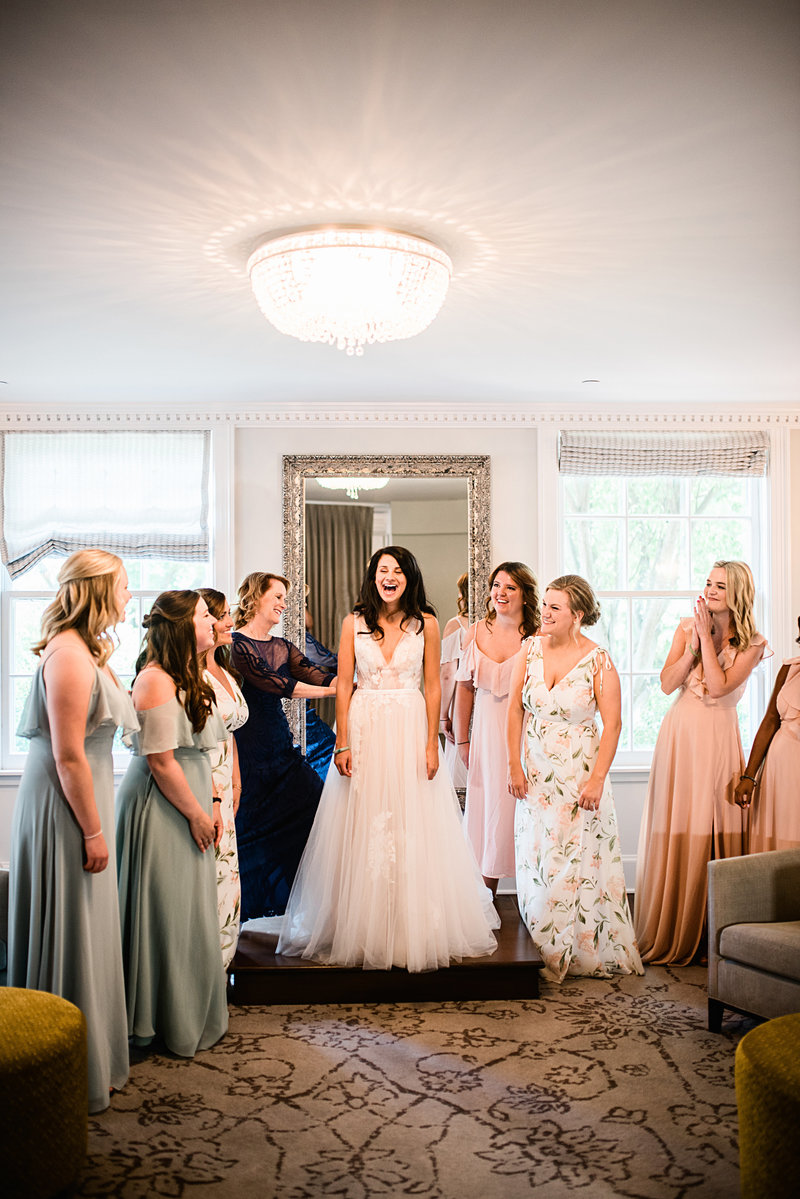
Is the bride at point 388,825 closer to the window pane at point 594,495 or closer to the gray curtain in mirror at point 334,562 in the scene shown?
the gray curtain in mirror at point 334,562

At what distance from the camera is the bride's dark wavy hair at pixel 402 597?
383cm

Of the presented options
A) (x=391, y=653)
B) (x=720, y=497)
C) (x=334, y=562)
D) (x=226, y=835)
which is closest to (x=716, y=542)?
(x=720, y=497)

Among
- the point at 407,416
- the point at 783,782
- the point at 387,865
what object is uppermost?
the point at 407,416

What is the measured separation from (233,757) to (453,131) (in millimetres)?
2281

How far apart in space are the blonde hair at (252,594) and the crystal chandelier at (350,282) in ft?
3.95

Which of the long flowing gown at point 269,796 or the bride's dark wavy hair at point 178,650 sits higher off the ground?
the bride's dark wavy hair at point 178,650

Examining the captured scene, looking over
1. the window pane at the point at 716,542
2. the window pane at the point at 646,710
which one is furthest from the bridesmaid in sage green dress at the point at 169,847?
the window pane at the point at 716,542

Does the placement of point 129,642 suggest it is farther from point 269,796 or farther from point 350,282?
point 350,282

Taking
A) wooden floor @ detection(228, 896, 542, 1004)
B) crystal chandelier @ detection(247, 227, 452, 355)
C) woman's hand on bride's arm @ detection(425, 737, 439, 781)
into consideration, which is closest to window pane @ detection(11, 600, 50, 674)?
wooden floor @ detection(228, 896, 542, 1004)

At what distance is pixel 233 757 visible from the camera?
3705 mm

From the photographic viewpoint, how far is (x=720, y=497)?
5.78 meters

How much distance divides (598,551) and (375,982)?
294 cm

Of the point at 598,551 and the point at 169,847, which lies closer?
the point at 169,847

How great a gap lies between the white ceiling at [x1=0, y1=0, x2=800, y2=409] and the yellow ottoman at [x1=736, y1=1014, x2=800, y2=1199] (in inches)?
83.5
